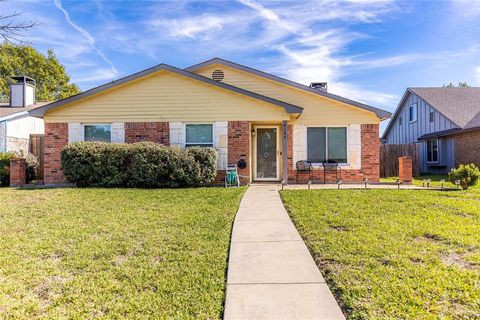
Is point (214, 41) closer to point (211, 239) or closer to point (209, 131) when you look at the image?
point (209, 131)

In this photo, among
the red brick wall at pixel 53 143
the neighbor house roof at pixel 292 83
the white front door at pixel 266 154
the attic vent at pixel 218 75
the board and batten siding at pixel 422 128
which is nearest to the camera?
the red brick wall at pixel 53 143

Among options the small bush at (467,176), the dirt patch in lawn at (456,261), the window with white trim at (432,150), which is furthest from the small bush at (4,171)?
the window with white trim at (432,150)

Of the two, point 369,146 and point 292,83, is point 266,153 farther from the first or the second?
point 369,146

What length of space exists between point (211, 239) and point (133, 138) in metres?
8.25

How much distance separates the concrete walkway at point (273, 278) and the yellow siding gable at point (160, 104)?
22.2 ft

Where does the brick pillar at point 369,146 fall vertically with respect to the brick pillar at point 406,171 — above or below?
above

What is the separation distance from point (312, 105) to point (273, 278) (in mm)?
10548

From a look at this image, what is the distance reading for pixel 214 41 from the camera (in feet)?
51.1

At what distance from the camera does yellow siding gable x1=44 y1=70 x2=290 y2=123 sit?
12078 millimetres

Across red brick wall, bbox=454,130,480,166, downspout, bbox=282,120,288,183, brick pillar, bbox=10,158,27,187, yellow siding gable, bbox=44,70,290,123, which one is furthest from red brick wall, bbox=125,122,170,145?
red brick wall, bbox=454,130,480,166

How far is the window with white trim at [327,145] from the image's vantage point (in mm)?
13039

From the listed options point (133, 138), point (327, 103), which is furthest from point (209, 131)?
point (327, 103)

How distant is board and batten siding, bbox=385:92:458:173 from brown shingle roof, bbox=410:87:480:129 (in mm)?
332

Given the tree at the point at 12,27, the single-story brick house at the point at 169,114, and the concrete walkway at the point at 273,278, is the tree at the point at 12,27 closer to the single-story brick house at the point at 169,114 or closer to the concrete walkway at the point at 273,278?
the concrete walkway at the point at 273,278
